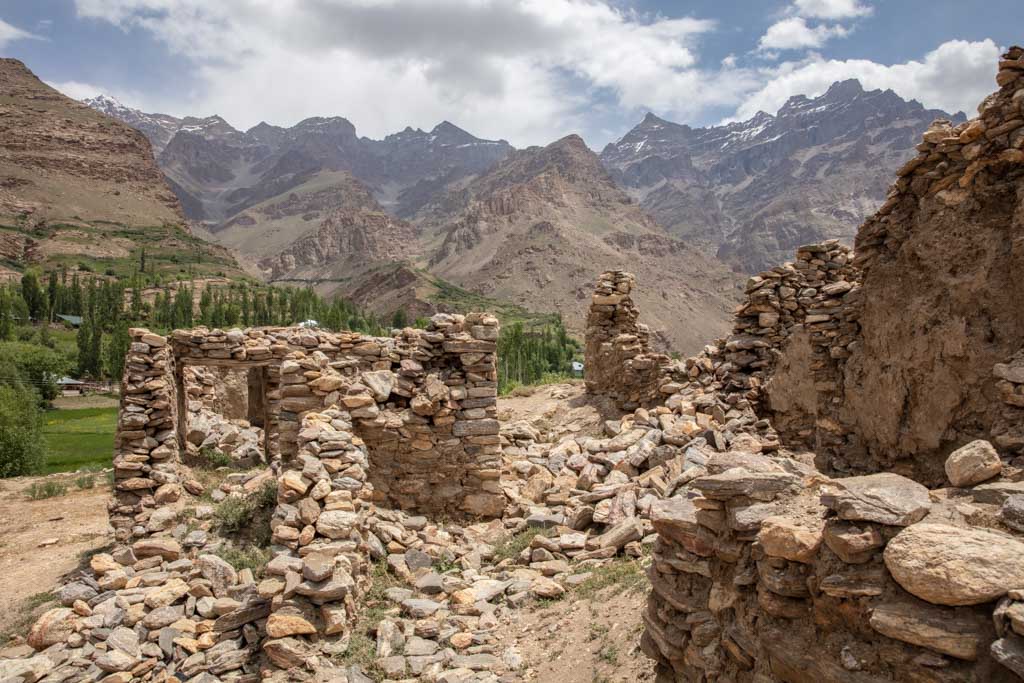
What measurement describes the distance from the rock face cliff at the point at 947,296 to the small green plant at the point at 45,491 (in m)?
17.8

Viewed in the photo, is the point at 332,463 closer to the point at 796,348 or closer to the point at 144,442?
the point at 144,442

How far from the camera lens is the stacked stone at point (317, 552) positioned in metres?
5.25

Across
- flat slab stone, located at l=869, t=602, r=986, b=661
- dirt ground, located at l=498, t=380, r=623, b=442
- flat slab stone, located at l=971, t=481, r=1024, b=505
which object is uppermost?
flat slab stone, located at l=971, t=481, r=1024, b=505

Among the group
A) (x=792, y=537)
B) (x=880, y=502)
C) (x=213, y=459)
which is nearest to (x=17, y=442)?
(x=213, y=459)

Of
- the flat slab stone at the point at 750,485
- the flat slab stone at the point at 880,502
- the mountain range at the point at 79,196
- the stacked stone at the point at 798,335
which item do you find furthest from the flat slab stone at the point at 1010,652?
the mountain range at the point at 79,196

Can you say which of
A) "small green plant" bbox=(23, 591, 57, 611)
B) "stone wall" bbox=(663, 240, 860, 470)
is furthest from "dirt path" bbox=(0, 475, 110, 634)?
"stone wall" bbox=(663, 240, 860, 470)

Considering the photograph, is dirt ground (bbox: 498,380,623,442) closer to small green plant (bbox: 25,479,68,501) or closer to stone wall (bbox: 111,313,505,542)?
stone wall (bbox: 111,313,505,542)

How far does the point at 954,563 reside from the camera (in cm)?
261

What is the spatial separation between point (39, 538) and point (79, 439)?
23973 millimetres

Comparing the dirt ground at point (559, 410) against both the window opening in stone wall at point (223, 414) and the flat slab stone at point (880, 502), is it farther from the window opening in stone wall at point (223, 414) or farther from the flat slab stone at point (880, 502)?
the flat slab stone at point (880, 502)

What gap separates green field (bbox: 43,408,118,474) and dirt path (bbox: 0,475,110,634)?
554cm

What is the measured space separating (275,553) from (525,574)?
108 inches

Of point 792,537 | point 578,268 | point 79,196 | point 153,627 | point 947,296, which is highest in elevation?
point 79,196

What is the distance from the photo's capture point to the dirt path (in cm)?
895
